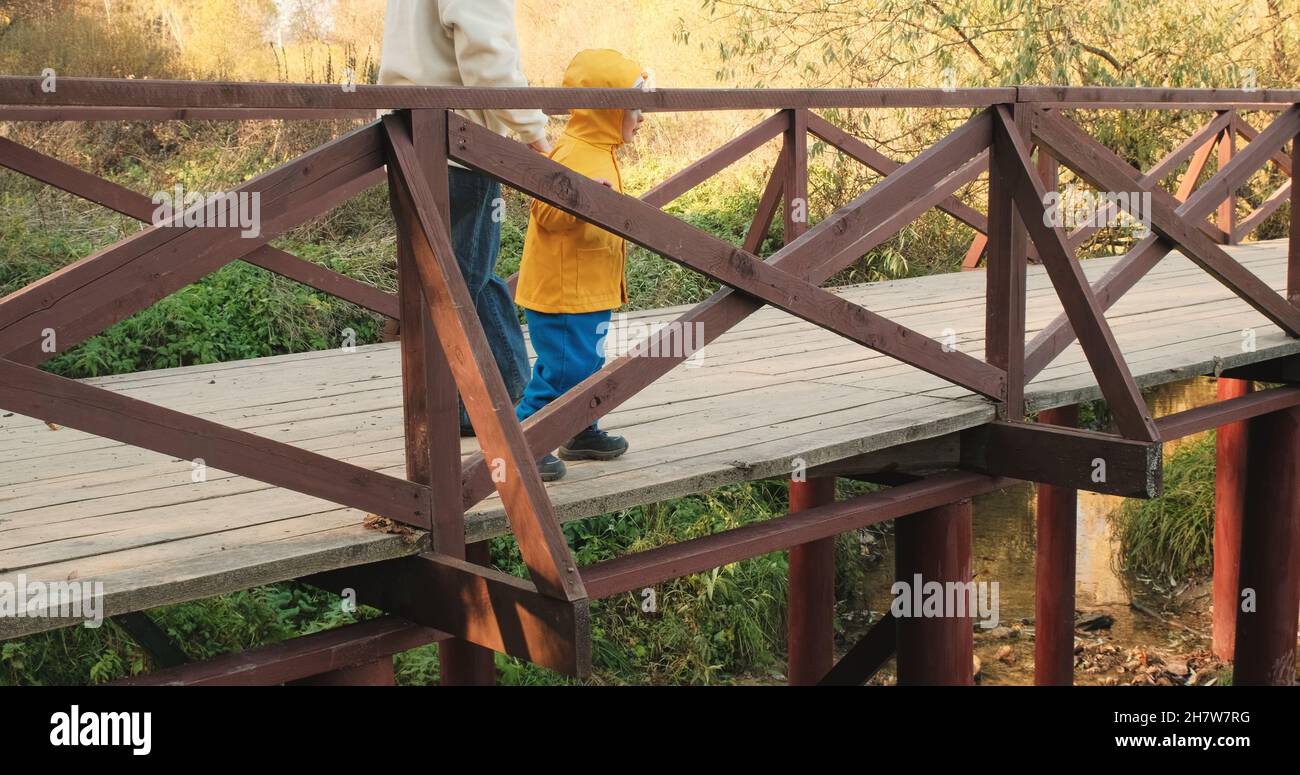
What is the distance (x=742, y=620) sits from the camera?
7828mm

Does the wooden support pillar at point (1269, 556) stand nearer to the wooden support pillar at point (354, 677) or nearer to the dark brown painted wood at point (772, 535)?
the dark brown painted wood at point (772, 535)

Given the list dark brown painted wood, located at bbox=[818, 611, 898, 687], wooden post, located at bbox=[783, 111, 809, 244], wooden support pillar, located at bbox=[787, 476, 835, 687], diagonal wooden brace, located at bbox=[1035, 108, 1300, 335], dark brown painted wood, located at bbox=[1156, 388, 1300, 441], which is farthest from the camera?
wooden support pillar, located at bbox=[787, 476, 835, 687]

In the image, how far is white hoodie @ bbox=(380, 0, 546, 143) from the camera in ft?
10.8

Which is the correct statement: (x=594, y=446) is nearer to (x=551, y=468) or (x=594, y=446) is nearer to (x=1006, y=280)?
(x=551, y=468)

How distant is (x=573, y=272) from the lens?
3457 mm

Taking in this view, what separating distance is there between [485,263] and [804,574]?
9.63ft

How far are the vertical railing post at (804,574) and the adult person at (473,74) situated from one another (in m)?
2.47

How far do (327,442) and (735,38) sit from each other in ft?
26.5

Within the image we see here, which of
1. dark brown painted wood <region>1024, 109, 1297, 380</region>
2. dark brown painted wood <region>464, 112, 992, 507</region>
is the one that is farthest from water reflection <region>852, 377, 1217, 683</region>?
dark brown painted wood <region>464, 112, 992, 507</region>

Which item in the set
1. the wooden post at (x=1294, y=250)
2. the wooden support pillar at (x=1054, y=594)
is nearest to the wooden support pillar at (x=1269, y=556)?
the wooden post at (x=1294, y=250)

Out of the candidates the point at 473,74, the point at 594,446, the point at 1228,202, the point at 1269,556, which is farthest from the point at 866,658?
the point at 1228,202

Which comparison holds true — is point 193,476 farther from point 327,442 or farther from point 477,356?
point 477,356

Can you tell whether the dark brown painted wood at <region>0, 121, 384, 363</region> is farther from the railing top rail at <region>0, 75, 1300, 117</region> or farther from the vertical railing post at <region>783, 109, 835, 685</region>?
the vertical railing post at <region>783, 109, 835, 685</region>

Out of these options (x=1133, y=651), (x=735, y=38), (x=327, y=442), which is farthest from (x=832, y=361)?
(x=735, y=38)
